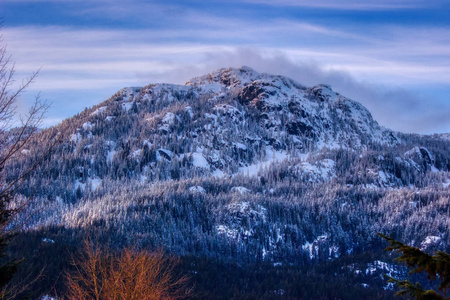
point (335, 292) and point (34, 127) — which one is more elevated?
point (34, 127)

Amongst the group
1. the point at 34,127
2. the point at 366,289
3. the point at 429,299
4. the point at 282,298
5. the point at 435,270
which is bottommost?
the point at 366,289

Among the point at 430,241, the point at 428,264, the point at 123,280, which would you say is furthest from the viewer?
the point at 430,241

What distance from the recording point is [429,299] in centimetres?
911

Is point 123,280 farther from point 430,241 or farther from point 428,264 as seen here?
point 430,241

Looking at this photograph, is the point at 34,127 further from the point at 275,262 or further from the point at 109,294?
the point at 275,262

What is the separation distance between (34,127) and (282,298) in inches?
4369

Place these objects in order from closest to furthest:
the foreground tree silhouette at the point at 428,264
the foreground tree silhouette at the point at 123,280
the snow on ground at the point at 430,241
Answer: the foreground tree silhouette at the point at 428,264
the foreground tree silhouette at the point at 123,280
the snow on ground at the point at 430,241

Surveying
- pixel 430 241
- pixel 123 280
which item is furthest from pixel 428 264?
pixel 430 241

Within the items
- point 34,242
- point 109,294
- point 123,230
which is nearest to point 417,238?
point 123,230

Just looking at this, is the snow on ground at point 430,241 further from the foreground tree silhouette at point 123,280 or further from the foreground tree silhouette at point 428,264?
the foreground tree silhouette at point 428,264

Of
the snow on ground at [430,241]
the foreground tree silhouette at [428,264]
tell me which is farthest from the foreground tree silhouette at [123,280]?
the snow on ground at [430,241]

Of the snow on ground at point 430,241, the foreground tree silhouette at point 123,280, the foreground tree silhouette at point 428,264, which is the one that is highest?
the foreground tree silhouette at point 428,264

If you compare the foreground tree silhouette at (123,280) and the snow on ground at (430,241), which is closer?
the foreground tree silhouette at (123,280)

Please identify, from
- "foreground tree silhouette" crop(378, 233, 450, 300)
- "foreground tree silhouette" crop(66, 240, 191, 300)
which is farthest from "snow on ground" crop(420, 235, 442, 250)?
"foreground tree silhouette" crop(378, 233, 450, 300)
